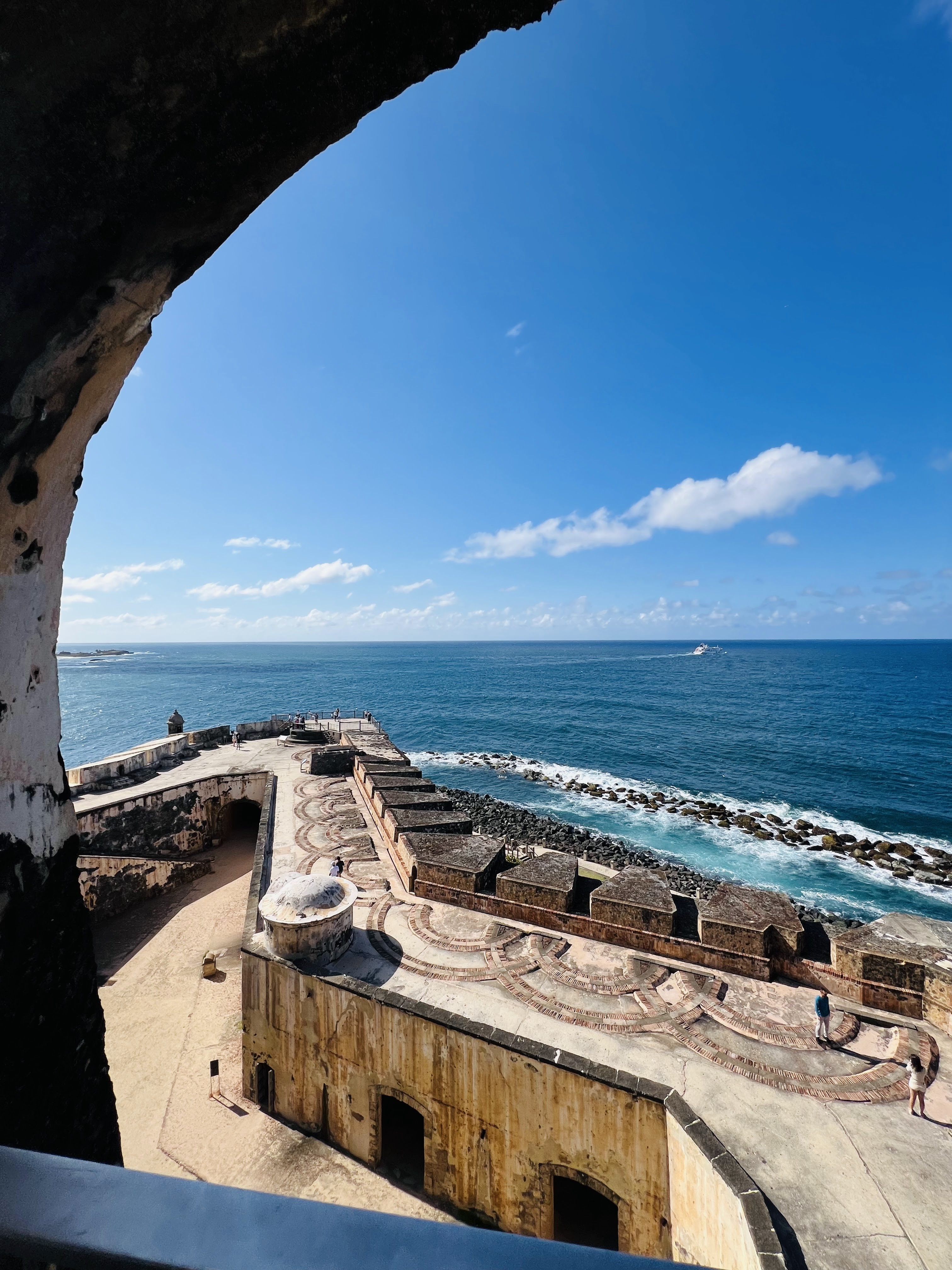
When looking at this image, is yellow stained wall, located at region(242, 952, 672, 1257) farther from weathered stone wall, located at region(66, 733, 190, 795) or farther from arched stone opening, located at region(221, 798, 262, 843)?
arched stone opening, located at region(221, 798, 262, 843)

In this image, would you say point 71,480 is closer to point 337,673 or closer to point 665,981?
point 665,981

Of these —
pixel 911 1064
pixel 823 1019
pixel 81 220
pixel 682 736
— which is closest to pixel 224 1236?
pixel 81 220

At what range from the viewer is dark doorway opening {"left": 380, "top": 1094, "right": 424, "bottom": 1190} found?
9492 mm

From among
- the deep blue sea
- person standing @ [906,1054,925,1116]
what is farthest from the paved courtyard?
the deep blue sea

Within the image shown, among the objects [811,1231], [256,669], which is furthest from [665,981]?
[256,669]

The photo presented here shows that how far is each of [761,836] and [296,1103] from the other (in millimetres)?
25553

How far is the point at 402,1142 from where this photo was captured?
1013cm

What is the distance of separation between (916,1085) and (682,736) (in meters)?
48.2

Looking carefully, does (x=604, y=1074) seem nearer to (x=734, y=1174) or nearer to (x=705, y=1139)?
(x=705, y=1139)

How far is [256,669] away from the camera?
143750mm

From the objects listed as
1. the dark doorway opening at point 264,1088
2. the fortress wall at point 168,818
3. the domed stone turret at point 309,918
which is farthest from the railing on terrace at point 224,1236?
the fortress wall at point 168,818

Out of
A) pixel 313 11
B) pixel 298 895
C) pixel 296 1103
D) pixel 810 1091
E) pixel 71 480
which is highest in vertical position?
pixel 313 11

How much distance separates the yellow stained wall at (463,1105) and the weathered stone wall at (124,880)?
10.4 metres

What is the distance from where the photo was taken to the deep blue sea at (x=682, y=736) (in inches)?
1118
